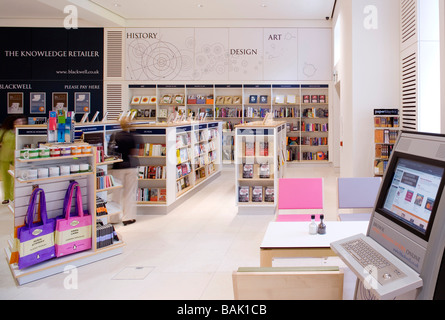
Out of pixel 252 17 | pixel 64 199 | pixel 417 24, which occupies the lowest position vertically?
pixel 64 199

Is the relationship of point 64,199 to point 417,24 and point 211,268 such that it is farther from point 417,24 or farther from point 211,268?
point 417,24

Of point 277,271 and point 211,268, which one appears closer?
point 277,271

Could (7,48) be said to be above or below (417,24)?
above

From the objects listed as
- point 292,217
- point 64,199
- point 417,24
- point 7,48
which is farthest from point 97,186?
point 7,48

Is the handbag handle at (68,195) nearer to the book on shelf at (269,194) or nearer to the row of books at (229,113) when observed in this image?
the book on shelf at (269,194)

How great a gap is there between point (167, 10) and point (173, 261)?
9419 millimetres

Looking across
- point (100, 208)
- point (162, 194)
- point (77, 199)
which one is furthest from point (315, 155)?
point (77, 199)

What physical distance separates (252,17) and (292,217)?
31.9 feet

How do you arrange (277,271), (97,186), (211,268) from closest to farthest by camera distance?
(277,271)
(211,268)
(97,186)

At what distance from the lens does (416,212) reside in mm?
1604

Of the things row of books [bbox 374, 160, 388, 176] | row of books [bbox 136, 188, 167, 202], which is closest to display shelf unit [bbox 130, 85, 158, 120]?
row of books [bbox 136, 188, 167, 202]

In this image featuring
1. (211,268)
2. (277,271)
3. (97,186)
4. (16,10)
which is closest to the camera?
(277,271)

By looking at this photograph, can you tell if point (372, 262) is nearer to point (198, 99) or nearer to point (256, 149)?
point (256, 149)

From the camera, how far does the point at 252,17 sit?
1275 cm
